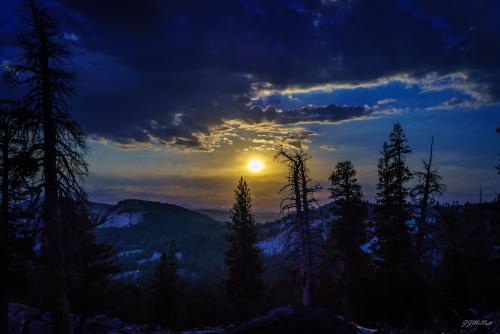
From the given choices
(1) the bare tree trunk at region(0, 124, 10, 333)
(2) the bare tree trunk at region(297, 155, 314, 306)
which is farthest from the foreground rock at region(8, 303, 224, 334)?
(2) the bare tree trunk at region(297, 155, 314, 306)

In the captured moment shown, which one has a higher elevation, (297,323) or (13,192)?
(13,192)

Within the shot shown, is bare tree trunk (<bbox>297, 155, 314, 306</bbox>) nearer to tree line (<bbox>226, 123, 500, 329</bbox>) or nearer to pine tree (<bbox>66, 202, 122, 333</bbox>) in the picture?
tree line (<bbox>226, 123, 500, 329</bbox>)

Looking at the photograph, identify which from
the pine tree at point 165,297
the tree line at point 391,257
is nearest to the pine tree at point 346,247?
the tree line at point 391,257

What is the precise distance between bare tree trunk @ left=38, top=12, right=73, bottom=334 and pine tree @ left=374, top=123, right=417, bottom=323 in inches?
716

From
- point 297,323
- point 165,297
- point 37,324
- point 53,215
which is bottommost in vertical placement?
point 165,297

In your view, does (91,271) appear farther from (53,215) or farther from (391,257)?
(391,257)

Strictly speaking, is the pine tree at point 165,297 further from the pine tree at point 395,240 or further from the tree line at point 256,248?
the pine tree at point 395,240

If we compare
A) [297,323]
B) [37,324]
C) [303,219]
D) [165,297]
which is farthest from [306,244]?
[165,297]

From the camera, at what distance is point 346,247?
1137 inches

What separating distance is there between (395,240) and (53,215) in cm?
2262

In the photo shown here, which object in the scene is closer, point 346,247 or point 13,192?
point 13,192

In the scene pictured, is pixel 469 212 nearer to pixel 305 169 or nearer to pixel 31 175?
pixel 305 169

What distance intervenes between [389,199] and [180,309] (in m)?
24.7

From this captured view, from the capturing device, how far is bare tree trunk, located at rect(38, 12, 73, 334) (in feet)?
38.7
